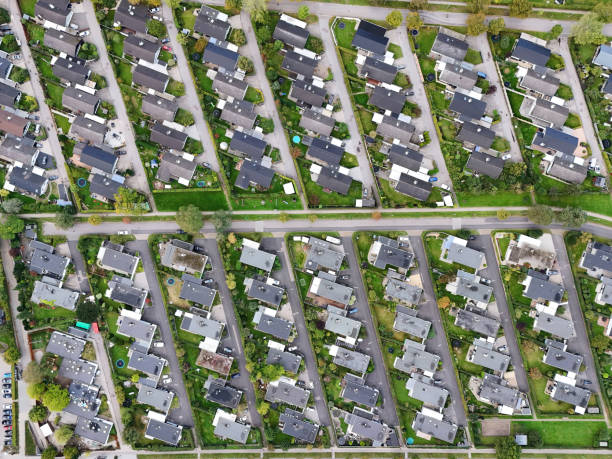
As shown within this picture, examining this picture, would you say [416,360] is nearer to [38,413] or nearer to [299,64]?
[299,64]

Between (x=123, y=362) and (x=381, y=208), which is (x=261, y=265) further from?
(x=123, y=362)

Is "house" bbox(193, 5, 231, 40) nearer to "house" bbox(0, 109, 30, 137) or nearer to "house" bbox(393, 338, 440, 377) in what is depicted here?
"house" bbox(0, 109, 30, 137)

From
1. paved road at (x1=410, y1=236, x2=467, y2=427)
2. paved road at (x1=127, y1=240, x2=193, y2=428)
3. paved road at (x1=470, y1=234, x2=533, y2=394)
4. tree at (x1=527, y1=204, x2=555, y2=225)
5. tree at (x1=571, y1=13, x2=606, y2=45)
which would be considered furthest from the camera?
paved road at (x1=127, y1=240, x2=193, y2=428)

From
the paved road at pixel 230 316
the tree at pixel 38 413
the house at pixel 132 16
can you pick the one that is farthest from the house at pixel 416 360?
the house at pixel 132 16

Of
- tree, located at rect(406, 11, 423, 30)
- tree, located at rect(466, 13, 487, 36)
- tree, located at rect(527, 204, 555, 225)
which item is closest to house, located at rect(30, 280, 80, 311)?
tree, located at rect(406, 11, 423, 30)

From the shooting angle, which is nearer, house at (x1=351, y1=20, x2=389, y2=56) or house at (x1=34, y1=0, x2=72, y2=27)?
house at (x1=34, y1=0, x2=72, y2=27)

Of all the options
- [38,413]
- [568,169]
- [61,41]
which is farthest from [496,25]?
[38,413]

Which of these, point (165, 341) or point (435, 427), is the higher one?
point (165, 341)
